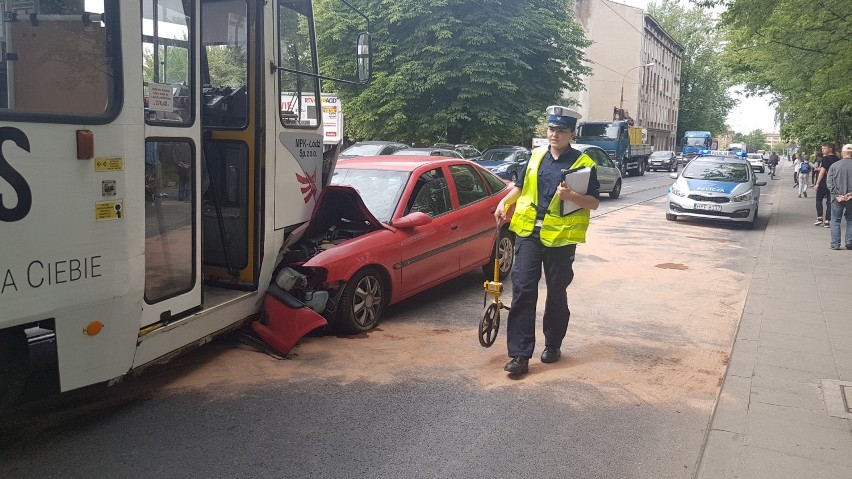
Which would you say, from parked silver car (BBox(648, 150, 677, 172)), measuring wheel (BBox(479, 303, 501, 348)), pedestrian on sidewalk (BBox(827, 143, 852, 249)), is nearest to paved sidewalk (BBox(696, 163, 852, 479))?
measuring wheel (BBox(479, 303, 501, 348))

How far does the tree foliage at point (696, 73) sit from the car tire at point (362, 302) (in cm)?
8108

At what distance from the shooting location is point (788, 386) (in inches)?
207

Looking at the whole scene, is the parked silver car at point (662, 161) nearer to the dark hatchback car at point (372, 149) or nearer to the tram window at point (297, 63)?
the dark hatchback car at point (372, 149)

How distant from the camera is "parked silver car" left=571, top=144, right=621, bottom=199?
70.6 ft

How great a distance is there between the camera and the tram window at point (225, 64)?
547 cm

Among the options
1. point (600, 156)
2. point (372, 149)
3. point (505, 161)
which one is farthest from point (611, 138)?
point (372, 149)

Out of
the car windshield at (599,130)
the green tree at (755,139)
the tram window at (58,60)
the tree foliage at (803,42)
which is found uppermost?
the green tree at (755,139)

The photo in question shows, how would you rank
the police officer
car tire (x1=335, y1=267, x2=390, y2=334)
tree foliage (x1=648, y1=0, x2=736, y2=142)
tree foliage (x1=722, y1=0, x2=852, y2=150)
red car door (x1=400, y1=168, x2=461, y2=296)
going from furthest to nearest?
tree foliage (x1=648, y1=0, x2=736, y2=142)
tree foliage (x1=722, y1=0, x2=852, y2=150)
red car door (x1=400, y1=168, x2=461, y2=296)
car tire (x1=335, y1=267, x2=390, y2=334)
the police officer

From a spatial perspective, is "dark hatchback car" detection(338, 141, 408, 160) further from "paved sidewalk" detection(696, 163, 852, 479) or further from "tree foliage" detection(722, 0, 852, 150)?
"paved sidewalk" detection(696, 163, 852, 479)

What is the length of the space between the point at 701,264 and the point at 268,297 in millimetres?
7465

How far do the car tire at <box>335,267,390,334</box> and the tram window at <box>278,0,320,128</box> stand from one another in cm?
141

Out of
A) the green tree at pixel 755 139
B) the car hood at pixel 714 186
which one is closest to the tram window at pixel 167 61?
the car hood at pixel 714 186

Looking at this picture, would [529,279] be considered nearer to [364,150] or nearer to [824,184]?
[824,184]

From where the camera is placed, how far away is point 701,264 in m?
10.8
